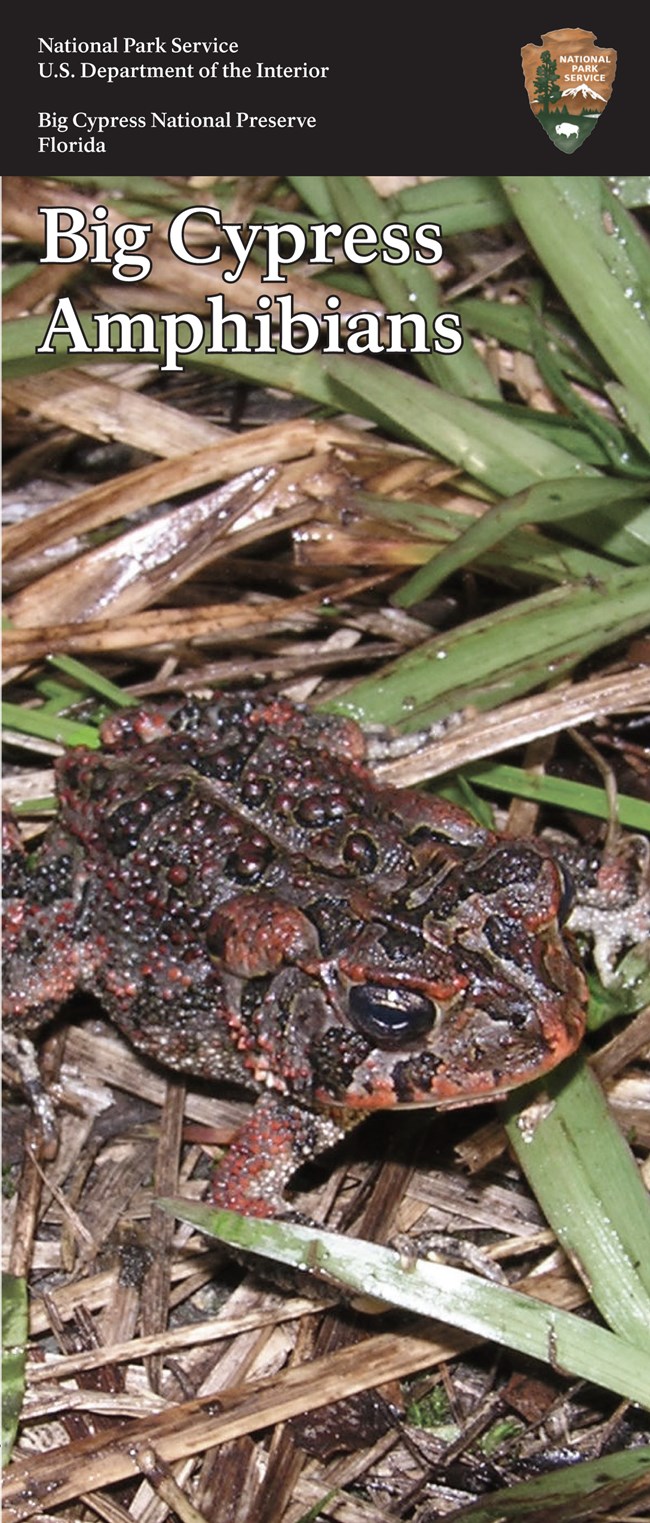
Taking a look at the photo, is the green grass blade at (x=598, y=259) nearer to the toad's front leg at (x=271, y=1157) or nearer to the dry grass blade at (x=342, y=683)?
the dry grass blade at (x=342, y=683)

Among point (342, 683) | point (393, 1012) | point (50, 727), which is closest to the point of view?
point (393, 1012)

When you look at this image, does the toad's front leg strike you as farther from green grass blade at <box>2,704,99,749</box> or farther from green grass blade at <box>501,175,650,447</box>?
green grass blade at <box>501,175,650,447</box>

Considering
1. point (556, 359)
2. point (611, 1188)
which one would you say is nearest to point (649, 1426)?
point (611, 1188)

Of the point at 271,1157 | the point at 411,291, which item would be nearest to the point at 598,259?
the point at 411,291
